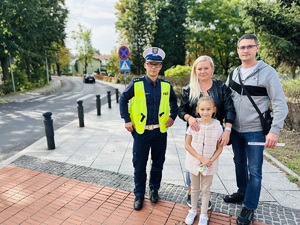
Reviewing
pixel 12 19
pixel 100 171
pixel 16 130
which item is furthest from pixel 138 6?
pixel 100 171

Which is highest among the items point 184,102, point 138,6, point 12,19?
point 138,6

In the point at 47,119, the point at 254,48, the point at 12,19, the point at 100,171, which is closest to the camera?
the point at 254,48

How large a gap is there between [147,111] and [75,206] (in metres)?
1.62

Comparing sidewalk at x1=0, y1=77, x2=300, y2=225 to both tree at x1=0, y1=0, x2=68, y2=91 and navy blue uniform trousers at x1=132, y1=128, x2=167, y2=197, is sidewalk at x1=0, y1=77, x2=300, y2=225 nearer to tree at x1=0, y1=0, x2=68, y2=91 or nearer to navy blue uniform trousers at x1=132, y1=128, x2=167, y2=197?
navy blue uniform trousers at x1=132, y1=128, x2=167, y2=197

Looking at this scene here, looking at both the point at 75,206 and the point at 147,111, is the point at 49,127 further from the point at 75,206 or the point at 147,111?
the point at 147,111

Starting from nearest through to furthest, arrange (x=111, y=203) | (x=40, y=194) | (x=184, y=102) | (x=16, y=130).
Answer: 1. (x=184, y=102)
2. (x=111, y=203)
3. (x=40, y=194)
4. (x=16, y=130)

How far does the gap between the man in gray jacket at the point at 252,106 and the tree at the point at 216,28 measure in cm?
2635

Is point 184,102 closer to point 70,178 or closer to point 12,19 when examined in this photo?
point 70,178

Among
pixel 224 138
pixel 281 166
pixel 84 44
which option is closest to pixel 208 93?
pixel 224 138

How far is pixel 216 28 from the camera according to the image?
2884 centimetres

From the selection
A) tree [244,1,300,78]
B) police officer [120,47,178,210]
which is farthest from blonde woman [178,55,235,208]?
tree [244,1,300,78]

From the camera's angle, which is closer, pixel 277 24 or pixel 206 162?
pixel 206 162

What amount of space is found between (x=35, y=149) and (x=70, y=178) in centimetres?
204

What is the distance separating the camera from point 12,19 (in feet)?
62.9
